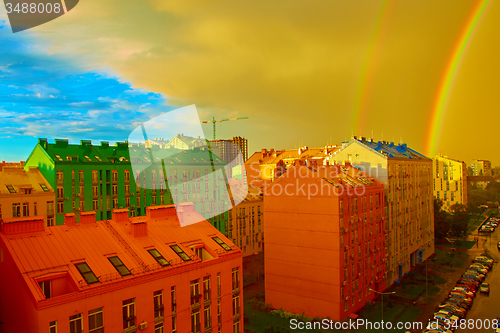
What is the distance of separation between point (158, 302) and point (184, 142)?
47.6 meters

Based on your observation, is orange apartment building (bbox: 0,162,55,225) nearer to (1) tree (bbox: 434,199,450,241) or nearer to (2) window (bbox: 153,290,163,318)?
(2) window (bbox: 153,290,163,318)

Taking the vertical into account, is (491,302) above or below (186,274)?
below

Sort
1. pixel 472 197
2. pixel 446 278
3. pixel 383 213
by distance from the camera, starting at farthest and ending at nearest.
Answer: pixel 472 197 → pixel 446 278 → pixel 383 213

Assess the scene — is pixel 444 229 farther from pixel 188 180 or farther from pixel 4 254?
pixel 4 254

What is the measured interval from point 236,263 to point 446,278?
35.1 metres

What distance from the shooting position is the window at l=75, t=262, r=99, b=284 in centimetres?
1478

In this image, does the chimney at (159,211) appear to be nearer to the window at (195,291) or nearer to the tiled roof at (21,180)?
the window at (195,291)

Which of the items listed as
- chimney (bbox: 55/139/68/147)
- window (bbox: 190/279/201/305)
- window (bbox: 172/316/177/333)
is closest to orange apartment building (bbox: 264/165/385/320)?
window (bbox: 190/279/201/305)

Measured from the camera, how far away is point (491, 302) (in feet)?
119

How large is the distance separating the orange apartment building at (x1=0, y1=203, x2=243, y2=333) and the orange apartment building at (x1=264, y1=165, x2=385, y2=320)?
42.6 ft

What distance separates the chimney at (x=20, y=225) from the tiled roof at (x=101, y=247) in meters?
0.15

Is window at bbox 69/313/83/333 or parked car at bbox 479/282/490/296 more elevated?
window at bbox 69/313/83/333

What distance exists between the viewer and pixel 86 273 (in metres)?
15.2

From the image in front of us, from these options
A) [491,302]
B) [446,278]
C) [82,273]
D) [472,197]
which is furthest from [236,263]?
[472,197]
